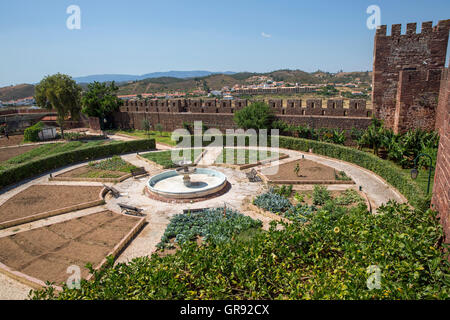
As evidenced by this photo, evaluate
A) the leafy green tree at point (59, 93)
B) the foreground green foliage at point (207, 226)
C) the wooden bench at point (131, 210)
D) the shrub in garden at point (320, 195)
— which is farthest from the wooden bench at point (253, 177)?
the leafy green tree at point (59, 93)

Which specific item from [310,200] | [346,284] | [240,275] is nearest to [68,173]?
[310,200]

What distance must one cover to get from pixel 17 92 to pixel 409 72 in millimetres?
139188

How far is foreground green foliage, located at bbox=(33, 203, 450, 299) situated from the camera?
293 cm

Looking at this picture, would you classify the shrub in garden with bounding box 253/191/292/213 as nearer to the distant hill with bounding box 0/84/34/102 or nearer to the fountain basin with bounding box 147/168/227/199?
the fountain basin with bounding box 147/168/227/199

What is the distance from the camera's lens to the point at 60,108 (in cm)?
2648

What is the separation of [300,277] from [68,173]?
17.5m

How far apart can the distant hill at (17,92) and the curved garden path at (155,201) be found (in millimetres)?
117970

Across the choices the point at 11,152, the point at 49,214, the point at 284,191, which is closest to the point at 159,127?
the point at 11,152

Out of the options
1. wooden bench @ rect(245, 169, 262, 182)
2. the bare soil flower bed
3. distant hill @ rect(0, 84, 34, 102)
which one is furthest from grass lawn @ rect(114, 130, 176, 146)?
distant hill @ rect(0, 84, 34, 102)

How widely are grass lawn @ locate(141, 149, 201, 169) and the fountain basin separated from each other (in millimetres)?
1992

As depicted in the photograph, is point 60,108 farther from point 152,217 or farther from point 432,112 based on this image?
point 432,112

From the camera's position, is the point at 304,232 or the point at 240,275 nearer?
the point at 240,275
